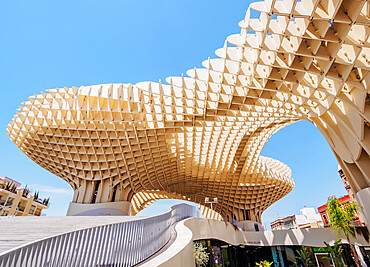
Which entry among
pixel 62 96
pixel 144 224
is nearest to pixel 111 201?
pixel 62 96

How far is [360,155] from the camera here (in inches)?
578

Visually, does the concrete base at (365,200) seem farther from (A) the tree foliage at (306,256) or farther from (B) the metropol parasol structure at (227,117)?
(A) the tree foliage at (306,256)

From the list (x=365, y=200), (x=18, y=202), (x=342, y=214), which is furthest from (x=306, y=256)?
(x=18, y=202)

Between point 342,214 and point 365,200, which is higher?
point 365,200

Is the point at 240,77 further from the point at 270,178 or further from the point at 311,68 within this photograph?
the point at 270,178

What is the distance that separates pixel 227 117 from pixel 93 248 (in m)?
18.1

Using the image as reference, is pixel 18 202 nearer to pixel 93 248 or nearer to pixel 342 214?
pixel 93 248

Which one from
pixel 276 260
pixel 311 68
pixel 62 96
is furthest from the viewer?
pixel 276 260

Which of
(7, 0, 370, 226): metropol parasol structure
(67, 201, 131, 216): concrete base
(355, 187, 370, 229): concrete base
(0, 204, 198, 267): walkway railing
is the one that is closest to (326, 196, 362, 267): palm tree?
(355, 187, 370, 229): concrete base

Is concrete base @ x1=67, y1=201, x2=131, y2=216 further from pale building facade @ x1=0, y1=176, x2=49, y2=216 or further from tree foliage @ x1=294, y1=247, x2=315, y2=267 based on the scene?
tree foliage @ x1=294, y1=247, x2=315, y2=267

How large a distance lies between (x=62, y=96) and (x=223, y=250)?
87.4 feet

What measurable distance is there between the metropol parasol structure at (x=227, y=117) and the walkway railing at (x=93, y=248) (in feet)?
34.1

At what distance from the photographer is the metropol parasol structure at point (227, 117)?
9867 millimetres

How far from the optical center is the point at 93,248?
507 cm
